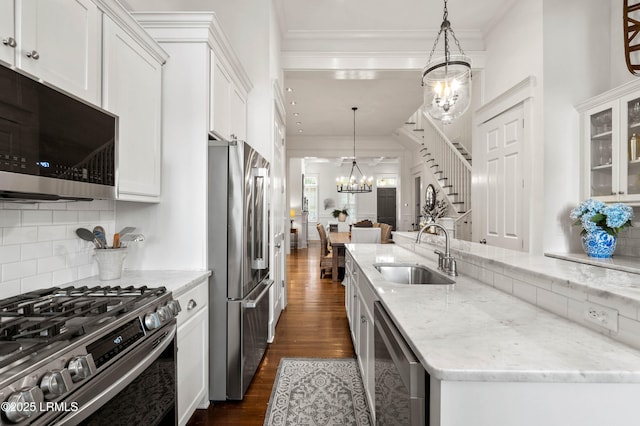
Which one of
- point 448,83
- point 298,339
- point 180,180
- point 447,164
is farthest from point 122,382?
point 447,164

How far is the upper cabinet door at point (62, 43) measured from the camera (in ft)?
3.83

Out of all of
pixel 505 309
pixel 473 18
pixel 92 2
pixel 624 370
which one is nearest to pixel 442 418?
pixel 624 370

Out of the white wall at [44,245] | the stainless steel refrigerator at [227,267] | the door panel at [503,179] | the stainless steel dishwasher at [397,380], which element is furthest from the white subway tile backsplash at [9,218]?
the door panel at [503,179]

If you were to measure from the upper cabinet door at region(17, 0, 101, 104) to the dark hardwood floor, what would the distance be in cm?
194

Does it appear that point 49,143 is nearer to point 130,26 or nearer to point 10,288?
point 10,288

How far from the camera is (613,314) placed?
39.0 inches

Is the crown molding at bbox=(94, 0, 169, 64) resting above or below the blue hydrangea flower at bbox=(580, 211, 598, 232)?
above

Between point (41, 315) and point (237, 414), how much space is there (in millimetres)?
1387

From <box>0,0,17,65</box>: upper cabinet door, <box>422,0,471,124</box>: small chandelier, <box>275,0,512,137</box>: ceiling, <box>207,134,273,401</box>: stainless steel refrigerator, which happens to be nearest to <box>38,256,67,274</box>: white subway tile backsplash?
<box>207,134,273,401</box>: stainless steel refrigerator

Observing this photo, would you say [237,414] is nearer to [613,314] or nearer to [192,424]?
[192,424]

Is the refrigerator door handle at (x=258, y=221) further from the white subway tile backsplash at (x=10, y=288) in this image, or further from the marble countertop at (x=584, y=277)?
the marble countertop at (x=584, y=277)

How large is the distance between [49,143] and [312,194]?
1266 centimetres

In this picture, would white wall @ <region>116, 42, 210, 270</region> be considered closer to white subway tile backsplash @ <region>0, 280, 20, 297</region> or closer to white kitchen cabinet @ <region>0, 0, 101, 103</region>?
white kitchen cabinet @ <region>0, 0, 101, 103</region>

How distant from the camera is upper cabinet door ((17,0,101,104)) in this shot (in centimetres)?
117
